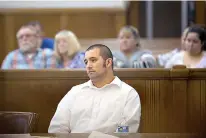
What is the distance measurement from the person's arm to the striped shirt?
1096 mm

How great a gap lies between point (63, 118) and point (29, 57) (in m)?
1.18

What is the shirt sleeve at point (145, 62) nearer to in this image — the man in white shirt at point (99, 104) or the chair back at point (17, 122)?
the man in white shirt at point (99, 104)

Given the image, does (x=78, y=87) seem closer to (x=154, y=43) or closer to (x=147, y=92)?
(x=147, y=92)

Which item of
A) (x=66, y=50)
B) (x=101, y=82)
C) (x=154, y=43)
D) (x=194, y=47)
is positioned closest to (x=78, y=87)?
(x=101, y=82)

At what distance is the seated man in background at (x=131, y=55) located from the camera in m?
Answer: 2.87

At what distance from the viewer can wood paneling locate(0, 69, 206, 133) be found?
8.02ft

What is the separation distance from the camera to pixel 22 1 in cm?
474

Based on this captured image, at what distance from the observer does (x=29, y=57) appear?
3.30 meters

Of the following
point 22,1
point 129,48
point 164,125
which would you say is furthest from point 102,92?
point 22,1

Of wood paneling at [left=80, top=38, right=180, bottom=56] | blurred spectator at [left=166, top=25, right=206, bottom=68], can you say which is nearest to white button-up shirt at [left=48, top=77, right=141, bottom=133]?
blurred spectator at [left=166, top=25, right=206, bottom=68]

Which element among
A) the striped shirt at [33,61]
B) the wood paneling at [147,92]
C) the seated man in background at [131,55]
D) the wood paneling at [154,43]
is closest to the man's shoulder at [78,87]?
the wood paneling at [147,92]

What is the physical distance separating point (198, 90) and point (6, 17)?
291cm

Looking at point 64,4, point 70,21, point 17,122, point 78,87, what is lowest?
point 17,122

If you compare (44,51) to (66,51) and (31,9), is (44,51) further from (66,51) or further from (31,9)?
(31,9)
